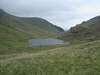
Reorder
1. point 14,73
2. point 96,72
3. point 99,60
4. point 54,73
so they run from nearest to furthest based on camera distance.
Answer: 1. point 96,72
2. point 54,73
3. point 14,73
4. point 99,60

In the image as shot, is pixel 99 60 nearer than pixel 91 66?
No

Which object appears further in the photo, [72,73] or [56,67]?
[56,67]

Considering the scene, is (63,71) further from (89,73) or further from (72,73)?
(89,73)

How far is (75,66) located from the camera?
1395 centimetres

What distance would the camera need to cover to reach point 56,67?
46.8ft

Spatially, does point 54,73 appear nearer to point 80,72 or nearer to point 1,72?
point 80,72

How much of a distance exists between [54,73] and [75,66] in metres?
2.95

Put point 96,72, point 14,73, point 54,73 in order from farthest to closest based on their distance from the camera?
point 14,73 → point 54,73 → point 96,72

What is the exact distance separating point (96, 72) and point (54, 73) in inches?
172

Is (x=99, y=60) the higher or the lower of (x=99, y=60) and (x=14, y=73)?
the higher

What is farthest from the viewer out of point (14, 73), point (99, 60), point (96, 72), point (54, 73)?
point (99, 60)

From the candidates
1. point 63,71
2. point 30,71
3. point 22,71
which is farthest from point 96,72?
point 22,71

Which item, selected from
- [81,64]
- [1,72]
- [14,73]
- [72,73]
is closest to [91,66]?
[81,64]

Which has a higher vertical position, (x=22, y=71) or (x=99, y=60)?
(x=99, y=60)
